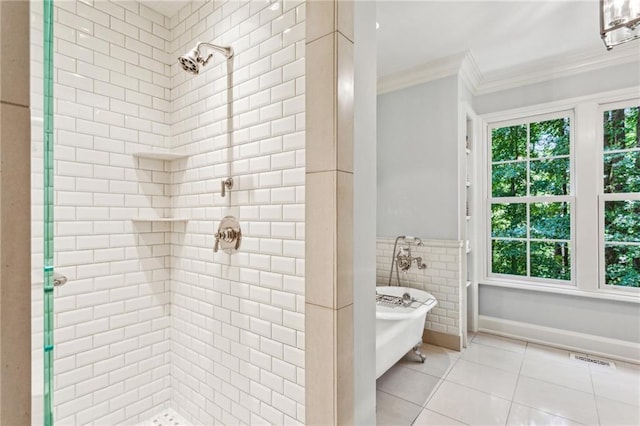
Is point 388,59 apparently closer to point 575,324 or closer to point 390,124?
point 390,124

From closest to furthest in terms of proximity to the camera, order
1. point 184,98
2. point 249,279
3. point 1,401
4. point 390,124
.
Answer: point 1,401 → point 249,279 → point 184,98 → point 390,124

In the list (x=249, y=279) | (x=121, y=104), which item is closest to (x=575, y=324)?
(x=249, y=279)

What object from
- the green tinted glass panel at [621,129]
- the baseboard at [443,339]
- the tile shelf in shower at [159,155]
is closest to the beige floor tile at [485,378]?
the baseboard at [443,339]

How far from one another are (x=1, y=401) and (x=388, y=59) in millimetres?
3329

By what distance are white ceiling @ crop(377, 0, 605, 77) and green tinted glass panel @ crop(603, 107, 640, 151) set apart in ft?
2.15

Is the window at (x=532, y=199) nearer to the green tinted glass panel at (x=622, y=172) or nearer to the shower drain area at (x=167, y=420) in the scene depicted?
the green tinted glass panel at (x=622, y=172)

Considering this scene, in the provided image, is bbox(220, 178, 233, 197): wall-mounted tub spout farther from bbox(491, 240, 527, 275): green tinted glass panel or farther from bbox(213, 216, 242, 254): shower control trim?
bbox(491, 240, 527, 275): green tinted glass panel

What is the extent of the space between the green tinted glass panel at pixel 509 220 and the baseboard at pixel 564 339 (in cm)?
97

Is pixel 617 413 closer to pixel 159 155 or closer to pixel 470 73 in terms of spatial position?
pixel 470 73

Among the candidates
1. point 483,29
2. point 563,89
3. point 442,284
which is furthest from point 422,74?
point 442,284

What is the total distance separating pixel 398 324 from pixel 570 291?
203cm

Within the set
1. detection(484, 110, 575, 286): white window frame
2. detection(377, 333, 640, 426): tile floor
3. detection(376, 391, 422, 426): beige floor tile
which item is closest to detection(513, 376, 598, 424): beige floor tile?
detection(377, 333, 640, 426): tile floor

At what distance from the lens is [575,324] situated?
3.05 m

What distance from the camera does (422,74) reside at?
3.19 m
